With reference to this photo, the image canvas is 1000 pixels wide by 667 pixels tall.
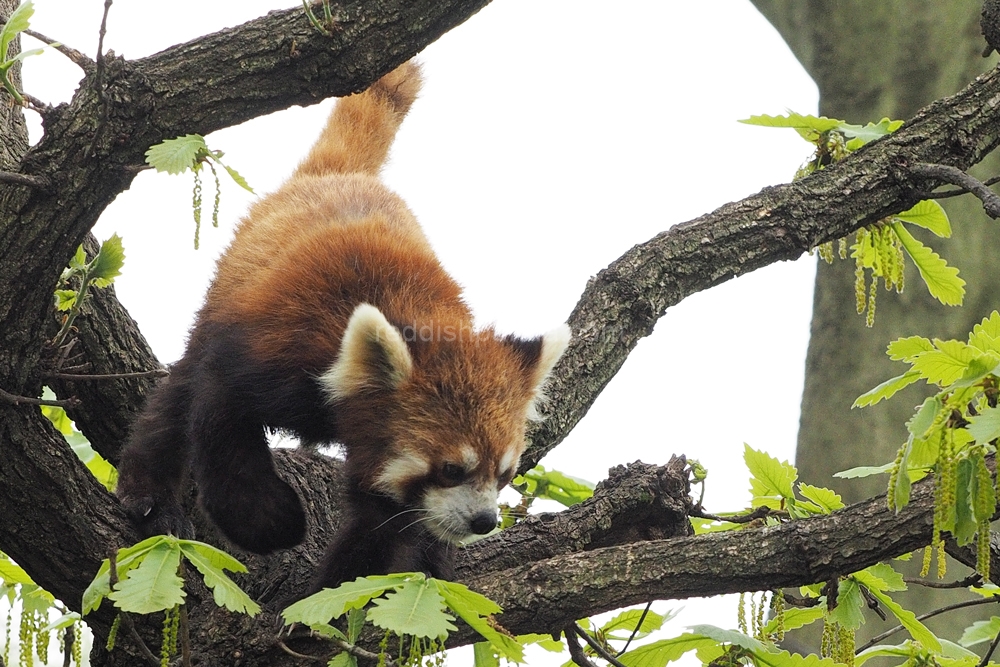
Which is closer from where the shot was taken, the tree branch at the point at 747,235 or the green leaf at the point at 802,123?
the green leaf at the point at 802,123

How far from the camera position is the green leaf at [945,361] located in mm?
2096

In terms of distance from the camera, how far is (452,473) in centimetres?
293

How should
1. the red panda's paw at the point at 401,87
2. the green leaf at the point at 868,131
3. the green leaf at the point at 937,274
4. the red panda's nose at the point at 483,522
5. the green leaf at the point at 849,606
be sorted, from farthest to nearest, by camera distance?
1. the red panda's paw at the point at 401,87
2. the green leaf at the point at 868,131
3. the green leaf at the point at 937,274
4. the red panda's nose at the point at 483,522
5. the green leaf at the point at 849,606

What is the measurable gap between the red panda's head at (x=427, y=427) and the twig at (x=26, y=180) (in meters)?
0.88

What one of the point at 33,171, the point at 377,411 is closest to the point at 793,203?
the point at 377,411

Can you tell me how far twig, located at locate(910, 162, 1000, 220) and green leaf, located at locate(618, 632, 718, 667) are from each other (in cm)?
122

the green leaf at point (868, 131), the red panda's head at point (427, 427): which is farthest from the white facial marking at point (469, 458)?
the green leaf at point (868, 131)

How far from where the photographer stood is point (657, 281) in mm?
3439

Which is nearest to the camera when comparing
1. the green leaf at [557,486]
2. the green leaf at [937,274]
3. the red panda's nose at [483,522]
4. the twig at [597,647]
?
the twig at [597,647]

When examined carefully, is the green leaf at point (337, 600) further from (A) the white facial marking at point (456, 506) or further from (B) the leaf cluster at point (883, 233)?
(B) the leaf cluster at point (883, 233)

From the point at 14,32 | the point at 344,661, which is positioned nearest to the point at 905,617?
the point at 344,661

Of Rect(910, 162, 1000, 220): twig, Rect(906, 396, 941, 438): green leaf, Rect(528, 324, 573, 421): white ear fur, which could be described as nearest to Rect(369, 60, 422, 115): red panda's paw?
Rect(528, 324, 573, 421): white ear fur

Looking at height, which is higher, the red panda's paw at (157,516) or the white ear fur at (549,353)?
the white ear fur at (549,353)

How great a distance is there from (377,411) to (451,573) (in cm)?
53
